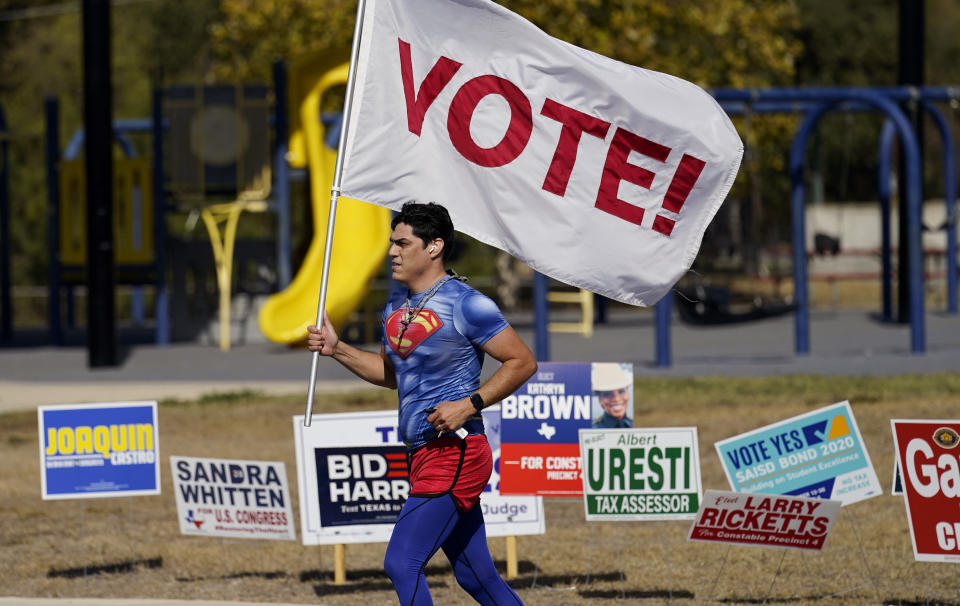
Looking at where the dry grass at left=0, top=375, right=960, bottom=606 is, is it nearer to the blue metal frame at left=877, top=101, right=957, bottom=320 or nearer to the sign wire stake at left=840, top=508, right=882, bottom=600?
the sign wire stake at left=840, top=508, right=882, bottom=600

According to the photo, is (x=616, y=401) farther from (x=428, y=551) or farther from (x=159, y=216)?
(x=159, y=216)

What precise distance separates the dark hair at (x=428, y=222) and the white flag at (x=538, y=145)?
89 centimetres

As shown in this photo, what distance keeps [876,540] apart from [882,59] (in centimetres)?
Result: 4562

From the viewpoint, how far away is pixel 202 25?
50.0m

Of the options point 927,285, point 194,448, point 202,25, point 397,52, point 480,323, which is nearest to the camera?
point 480,323

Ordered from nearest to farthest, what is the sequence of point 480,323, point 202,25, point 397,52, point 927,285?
point 480,323 < point 397,52 < point 927,285 < point 202,25

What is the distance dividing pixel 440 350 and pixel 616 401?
2.68 m

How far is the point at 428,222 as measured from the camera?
5.84 meters

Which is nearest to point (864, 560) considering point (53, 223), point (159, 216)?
point (159, 216)

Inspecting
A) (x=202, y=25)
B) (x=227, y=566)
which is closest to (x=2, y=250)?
(x=227, y=566)

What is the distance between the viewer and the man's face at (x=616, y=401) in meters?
8.25

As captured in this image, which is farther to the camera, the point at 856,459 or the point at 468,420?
the point at 856,459

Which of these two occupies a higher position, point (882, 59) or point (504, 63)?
point (882, 59)

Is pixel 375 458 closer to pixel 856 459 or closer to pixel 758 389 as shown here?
pixel 856 459
